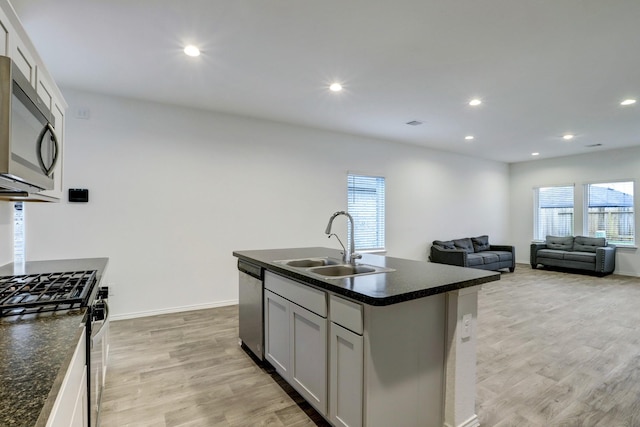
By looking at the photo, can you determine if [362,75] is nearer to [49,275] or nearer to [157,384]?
[49,275]

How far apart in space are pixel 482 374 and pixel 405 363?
4.64ft

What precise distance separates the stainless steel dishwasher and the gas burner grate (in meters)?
1.17

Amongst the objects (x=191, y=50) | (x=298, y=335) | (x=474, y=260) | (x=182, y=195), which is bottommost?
(x=474, y=260)

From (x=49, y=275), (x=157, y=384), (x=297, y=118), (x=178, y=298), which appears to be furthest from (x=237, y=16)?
(x=178, y=298)

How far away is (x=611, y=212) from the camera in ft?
23.8

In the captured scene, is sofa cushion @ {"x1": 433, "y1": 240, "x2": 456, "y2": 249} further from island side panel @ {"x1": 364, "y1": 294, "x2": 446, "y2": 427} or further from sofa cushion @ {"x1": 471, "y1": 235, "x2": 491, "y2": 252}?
island side panel @ {"x1": 364, "y1": 294, "x2": 446, "y2": 427}

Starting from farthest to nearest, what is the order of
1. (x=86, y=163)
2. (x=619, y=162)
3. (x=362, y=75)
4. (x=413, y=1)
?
(x=619, y=162) → (x=86, y=163) → (x=362, y=75) → (x=413, y=1)

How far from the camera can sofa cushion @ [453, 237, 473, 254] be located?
23.6ft

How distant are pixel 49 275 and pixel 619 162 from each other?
9.86 m

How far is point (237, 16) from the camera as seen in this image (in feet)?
7.91

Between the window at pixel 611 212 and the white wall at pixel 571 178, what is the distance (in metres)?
0.15

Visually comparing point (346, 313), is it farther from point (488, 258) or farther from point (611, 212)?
point (611, 212)

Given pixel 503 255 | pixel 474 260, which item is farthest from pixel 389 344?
pixel 503 255

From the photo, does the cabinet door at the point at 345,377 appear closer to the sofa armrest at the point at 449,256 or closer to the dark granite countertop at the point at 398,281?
the dark granite countertop at the point at 398,281
